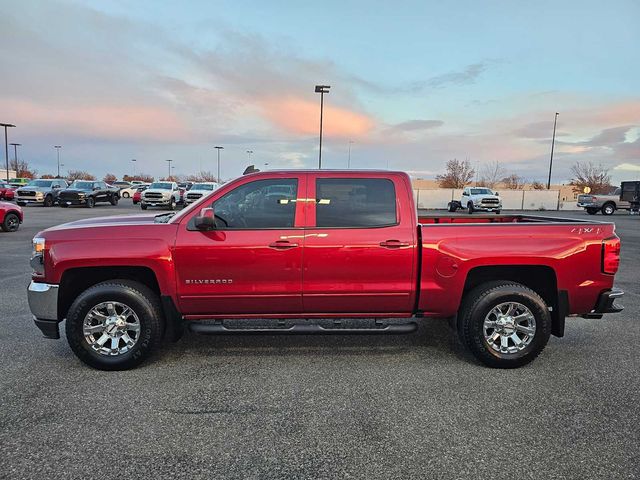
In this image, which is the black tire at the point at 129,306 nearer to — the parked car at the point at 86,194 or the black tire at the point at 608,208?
the parked car at the point at 86,194

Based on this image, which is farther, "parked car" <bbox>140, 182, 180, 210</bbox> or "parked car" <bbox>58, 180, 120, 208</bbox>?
"parked car" <bbox>58, 180, 120, 208</bbox>

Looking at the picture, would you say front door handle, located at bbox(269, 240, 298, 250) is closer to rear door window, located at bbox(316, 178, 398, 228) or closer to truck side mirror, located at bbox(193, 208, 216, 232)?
rear door window, located at bbox(316, 178, 398, 228)

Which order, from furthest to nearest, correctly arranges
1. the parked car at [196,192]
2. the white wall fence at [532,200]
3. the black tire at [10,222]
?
the white wall fence at [532,200], the parked car at [196,192], the black tire at [10,222]

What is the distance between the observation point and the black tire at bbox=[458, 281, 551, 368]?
4.07 metres

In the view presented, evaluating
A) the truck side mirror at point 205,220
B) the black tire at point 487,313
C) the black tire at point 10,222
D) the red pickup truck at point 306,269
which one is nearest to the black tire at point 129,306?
the red pickup truck at point 306,269

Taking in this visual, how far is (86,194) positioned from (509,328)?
102 ft

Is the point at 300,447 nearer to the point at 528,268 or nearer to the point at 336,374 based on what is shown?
the point at 336,374

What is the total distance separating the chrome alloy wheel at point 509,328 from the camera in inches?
162

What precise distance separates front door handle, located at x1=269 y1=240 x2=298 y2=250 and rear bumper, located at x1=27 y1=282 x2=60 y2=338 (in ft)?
6.67

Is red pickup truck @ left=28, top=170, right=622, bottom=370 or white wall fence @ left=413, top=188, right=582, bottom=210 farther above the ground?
white wall fence @ left=413, top=188, right=582, bottom=210

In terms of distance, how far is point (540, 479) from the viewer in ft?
8.36

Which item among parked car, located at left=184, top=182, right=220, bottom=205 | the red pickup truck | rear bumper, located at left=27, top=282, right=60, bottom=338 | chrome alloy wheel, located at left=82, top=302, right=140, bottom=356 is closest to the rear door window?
the red pickup truck

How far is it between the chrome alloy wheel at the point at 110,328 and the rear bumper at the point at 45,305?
1.08 feet

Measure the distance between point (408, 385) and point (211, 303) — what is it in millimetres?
1927
